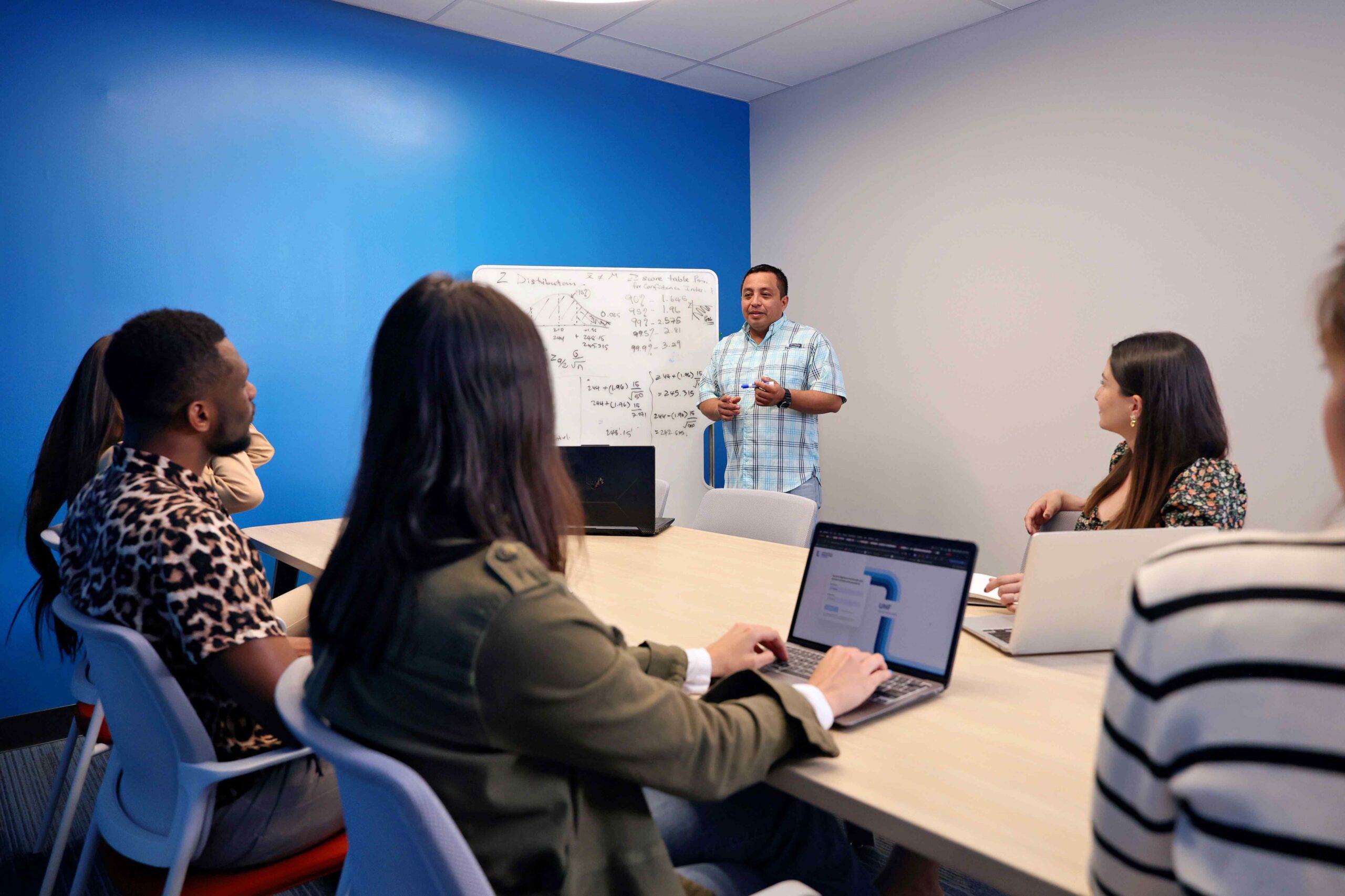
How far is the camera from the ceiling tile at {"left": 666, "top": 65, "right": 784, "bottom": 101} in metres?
4.50

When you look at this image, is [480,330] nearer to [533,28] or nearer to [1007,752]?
[1007,752]

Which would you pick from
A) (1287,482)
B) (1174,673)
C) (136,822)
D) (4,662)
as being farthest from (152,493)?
(1287,482)

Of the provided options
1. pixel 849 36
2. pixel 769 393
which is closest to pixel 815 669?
pixel 769 393

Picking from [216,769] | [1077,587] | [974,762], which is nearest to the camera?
[974,762]

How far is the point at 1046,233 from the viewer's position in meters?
3.74

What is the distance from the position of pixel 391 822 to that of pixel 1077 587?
3.63ft

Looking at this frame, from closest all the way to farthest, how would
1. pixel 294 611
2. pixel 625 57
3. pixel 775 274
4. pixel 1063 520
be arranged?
pixel 294 611 < pixel 1063 520 < pixel 775 274 < pixel 625 57

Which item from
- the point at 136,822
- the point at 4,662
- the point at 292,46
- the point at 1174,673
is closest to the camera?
the point at 1174,673

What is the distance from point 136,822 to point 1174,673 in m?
1.47

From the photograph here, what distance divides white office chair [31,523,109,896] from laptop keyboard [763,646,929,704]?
4.36 feet

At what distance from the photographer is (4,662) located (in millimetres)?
3055

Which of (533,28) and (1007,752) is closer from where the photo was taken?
(1007,752)

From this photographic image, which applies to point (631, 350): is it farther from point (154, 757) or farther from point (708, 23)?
point (154, 757)

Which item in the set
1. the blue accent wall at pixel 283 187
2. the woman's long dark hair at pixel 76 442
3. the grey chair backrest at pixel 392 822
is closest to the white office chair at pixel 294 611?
the woman's long dark hair at pixel 76 442
